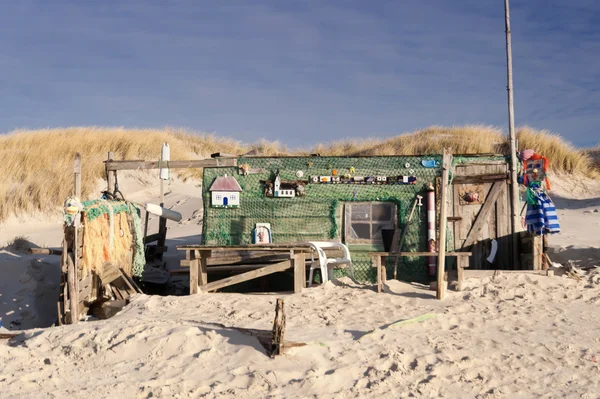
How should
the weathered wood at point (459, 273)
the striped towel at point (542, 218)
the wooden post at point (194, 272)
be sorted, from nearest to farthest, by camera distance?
the weathered wood at point (459, 273), the wooden post at point (194, 272), the striped towel at point (542, 218)

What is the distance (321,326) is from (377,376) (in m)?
1.83

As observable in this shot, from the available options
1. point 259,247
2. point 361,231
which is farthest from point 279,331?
point 361,231

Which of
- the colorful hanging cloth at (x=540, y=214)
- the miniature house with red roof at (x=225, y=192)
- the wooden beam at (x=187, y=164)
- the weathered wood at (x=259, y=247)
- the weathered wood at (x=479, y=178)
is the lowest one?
the weathered wood at (x=259, y=247)

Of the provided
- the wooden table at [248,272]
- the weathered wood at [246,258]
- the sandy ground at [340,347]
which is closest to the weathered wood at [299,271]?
the wooden table at [248,272]

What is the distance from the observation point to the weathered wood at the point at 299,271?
39.4 feet

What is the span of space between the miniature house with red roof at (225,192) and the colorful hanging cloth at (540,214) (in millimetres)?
5314

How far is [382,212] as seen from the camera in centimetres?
1385

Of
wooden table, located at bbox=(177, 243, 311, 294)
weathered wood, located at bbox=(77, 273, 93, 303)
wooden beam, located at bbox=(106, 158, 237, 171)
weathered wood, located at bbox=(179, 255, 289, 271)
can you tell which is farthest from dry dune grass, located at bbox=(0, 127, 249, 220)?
wooden table, located at bbox=(177, 243, 311, 294)

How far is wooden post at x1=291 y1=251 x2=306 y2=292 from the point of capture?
12.0 metres

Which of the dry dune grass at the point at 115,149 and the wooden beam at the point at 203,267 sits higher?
the dry dune grass at the point at 115,149

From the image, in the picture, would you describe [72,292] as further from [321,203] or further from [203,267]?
[321,203]

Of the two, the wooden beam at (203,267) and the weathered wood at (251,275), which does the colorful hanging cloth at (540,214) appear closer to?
the weathered wood at (251,275)

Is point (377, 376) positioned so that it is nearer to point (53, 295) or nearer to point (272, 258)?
point (272, 258)

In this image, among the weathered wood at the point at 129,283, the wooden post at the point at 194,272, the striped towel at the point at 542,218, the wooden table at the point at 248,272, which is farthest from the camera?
the weathered wood at the point at 129,283
